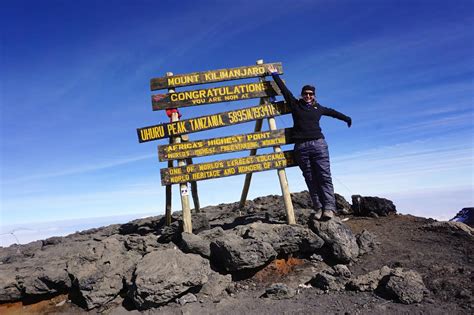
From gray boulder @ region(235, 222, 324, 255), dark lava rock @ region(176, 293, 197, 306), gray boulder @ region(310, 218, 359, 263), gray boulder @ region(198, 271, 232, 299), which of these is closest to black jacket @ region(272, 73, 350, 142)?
gray boulder @ region(310, 218, 359, 263)

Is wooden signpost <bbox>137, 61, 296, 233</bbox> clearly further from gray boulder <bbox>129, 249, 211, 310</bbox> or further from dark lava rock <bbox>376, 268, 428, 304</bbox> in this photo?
dark lava rock <bbox>376, 268, 428, 304</bbox>

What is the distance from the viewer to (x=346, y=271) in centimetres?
734

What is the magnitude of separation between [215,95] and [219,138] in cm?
119

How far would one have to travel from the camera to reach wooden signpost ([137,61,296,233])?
9.25m

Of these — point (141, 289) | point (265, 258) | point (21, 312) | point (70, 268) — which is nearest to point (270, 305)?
point (265, 258)

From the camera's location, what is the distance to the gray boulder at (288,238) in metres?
8.12

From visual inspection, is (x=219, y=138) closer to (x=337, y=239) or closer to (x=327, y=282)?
(x=337, y=239)

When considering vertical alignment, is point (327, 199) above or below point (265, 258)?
above

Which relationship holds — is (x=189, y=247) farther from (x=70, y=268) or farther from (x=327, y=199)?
(x=327, y=199)

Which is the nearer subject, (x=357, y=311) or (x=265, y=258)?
(x=357, y=311)

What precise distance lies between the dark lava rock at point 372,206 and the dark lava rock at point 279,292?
5.42 meters

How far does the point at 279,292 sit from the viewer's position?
6.78 m

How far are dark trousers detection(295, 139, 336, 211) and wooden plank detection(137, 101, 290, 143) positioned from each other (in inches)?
50.4

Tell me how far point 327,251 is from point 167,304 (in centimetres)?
398
